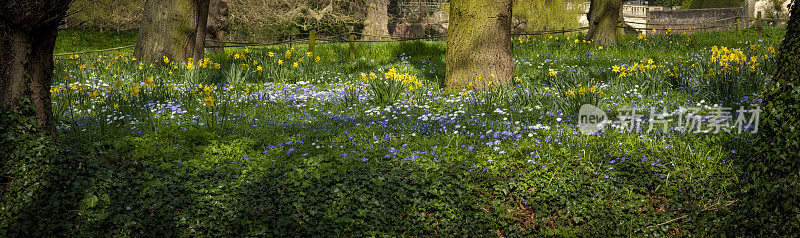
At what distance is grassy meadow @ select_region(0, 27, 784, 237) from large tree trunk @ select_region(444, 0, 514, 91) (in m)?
0.97

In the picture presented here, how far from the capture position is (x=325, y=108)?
645cm

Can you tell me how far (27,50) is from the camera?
3.88 metres

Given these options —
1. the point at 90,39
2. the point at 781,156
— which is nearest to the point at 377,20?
the point at 90,39

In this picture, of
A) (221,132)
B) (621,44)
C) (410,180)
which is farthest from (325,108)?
(621,44)

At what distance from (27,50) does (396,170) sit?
2928 millimetres

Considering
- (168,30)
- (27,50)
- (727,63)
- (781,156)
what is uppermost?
(168,30)

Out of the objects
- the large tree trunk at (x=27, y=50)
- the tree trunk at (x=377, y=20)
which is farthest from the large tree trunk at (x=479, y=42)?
the tree trunk at (x=377, y=20)

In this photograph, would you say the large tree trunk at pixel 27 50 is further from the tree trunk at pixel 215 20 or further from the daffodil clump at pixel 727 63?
the tree trunk at pixel 215 20

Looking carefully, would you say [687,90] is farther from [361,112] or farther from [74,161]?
[74,161]

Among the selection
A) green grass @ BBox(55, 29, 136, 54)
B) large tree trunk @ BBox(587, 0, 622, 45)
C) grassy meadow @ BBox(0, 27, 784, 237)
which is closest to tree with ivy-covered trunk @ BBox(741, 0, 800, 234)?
grassy meadow @ BBox(0, 27, 784, 237)

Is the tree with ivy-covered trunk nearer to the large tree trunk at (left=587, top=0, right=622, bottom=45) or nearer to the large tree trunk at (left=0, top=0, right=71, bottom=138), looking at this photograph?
the large tree trunk at (left=0, top=0, right=71, bottom=138)

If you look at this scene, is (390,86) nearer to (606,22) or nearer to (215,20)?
(606,22)

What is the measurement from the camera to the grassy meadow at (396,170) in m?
3.82

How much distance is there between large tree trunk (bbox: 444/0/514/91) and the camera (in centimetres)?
729
